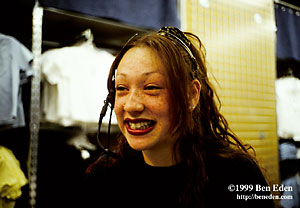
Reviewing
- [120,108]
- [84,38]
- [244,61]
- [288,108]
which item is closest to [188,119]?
[120,108]

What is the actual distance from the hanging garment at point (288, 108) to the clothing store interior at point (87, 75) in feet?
0.08

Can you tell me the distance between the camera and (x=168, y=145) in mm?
978

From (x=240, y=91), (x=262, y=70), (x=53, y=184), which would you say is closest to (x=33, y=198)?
(x=53, y=184)

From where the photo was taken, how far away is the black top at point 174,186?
90cm

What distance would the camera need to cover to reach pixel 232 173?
0.93m

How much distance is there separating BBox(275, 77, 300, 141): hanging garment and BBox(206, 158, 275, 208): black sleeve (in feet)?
6.40

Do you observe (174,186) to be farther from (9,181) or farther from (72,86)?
(72,86)

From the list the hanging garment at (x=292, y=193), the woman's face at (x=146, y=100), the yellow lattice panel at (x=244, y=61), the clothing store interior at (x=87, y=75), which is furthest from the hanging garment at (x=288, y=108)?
the woman's face at (x=146, y=100)

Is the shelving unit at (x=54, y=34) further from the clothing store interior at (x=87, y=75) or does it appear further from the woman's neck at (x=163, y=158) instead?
the woman's neck at (x=163, y=158)

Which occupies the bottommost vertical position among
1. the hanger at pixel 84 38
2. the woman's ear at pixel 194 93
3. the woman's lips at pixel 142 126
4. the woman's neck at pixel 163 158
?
the woman's neck at pixel 163 158

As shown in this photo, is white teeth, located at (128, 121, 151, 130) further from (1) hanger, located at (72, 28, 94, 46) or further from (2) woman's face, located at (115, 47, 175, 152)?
(1) hanger, located at (72, 28, 94, 46)

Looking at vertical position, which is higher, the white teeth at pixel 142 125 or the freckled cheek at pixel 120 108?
the freckled cheek at pixel 120 108

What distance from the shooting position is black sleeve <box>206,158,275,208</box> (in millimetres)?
889

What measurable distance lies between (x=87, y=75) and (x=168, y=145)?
1.06m
